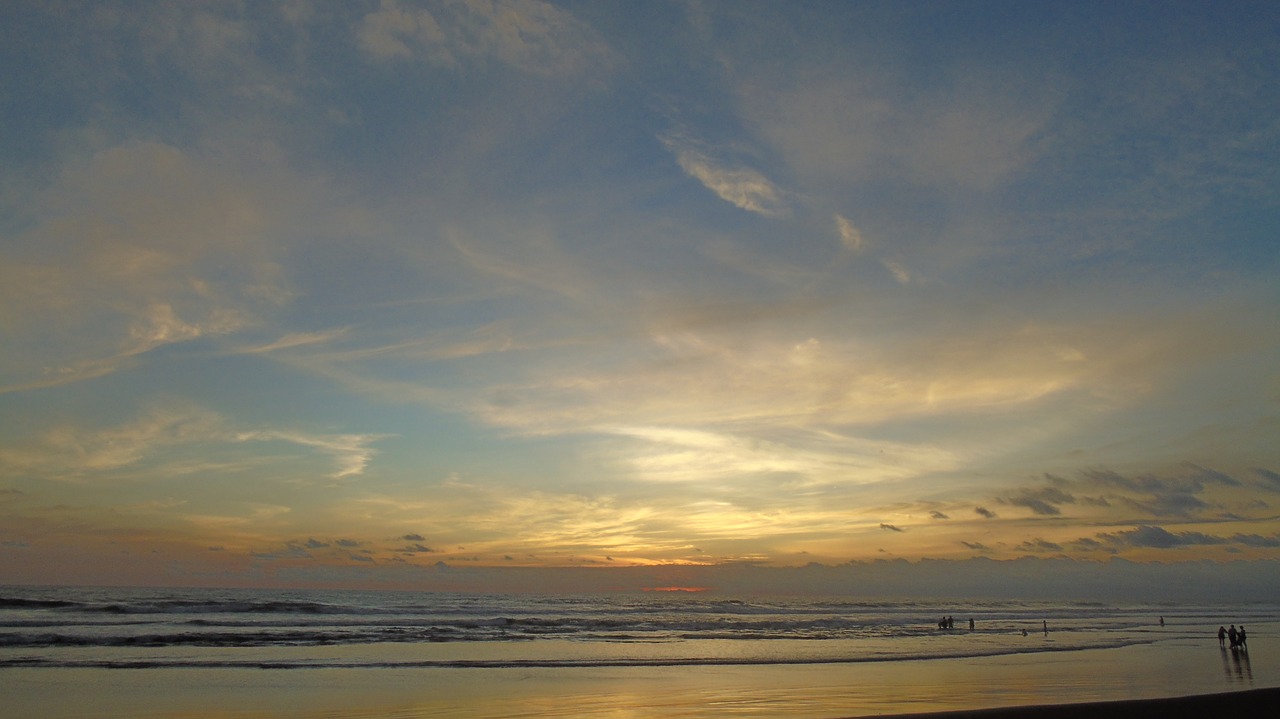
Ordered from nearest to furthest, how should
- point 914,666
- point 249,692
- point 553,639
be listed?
point 249,692
point 914,666
point 553,639

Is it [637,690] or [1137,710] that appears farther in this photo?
[637,690]

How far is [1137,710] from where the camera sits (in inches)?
661

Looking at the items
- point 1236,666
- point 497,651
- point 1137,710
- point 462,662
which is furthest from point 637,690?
point 1236,666

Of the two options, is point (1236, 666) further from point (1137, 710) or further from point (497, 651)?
point (497, 651)

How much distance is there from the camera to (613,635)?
49.4 metres

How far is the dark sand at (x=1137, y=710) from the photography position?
16312 mm

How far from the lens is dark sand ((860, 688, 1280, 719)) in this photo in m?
16.3

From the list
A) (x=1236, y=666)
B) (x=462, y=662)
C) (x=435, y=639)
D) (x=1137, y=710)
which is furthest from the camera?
(x=435, y=639)

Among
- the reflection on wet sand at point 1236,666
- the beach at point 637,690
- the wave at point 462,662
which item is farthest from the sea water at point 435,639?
the reflection on wet sand at point 1236,666

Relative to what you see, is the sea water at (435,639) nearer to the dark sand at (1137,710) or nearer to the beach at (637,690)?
the beach at (637,690)

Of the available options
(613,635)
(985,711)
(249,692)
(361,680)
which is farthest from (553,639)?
(985,711)

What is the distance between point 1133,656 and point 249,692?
119 feet

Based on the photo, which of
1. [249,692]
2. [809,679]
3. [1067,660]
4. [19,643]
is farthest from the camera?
[19,643]

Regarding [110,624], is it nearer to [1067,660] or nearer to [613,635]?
[613,635]
